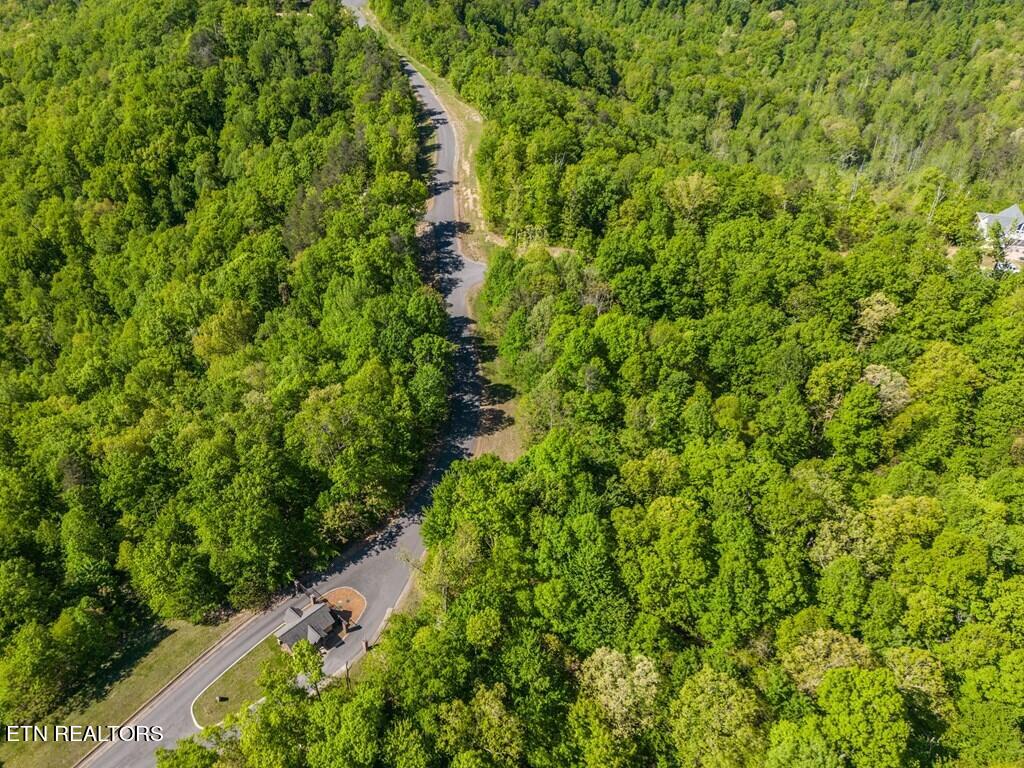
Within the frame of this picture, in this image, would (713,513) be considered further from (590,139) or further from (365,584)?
(590,139)

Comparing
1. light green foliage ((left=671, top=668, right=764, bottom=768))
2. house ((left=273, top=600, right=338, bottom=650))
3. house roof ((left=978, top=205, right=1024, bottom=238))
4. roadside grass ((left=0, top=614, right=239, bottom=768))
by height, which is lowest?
roadside grass ((left=0, top=614, right=239, bottom=768))

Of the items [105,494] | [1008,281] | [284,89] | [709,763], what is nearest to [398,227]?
[105,494]

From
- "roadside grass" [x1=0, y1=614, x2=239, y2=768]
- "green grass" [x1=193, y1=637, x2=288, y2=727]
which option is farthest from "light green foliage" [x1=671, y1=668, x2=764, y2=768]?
"roadside grass" [x1=0, y1=614, x2=239, y2=768]

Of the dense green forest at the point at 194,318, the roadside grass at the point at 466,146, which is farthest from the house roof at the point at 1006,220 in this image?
the dense green forest at the point at 194,318

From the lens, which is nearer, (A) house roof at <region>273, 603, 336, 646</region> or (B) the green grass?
(B) the green grass

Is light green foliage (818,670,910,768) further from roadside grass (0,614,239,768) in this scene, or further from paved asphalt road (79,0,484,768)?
roadside grass (0,614,239,768)

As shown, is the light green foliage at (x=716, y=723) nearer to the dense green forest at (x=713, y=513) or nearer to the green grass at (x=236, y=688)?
the dense green forest at (x=713, y=513)

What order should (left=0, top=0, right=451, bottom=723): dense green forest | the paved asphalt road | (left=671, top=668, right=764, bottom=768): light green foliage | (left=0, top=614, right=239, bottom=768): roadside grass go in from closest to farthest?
(left=671, top=668, right=764, bottom=768): light green foliage, (left=0, top=614, right=239, bottom=768): roadside grass, the paved asphalt road, (left=0, top=0, right=451, bottom=723): dense green forest
